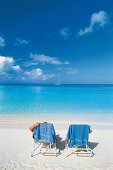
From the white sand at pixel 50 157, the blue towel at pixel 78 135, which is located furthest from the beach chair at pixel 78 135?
the white sand at pixel 50 157

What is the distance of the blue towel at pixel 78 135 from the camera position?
3.45 metres

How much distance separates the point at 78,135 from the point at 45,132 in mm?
1024

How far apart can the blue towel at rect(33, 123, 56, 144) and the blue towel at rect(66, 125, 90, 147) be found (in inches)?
21.0

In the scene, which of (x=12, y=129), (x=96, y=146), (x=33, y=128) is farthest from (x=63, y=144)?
(x=12, y=129)

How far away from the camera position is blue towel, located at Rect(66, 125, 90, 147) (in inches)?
136

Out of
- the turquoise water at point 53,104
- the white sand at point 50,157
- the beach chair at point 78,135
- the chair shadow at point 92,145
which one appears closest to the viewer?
the white sand at point 50,157

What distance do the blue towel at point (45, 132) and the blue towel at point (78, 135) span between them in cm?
53

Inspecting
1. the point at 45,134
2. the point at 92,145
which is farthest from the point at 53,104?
the point at 45,134

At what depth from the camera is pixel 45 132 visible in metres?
3.57

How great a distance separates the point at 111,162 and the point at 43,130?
214cm

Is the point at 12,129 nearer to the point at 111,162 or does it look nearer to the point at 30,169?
the point at 30,169

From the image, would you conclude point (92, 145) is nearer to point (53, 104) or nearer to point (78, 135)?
point (78, 135)

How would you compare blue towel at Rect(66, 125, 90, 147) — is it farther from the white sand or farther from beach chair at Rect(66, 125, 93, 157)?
the white sand

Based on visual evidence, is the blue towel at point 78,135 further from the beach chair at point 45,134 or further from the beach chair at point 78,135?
the beach chair at point 45,134
